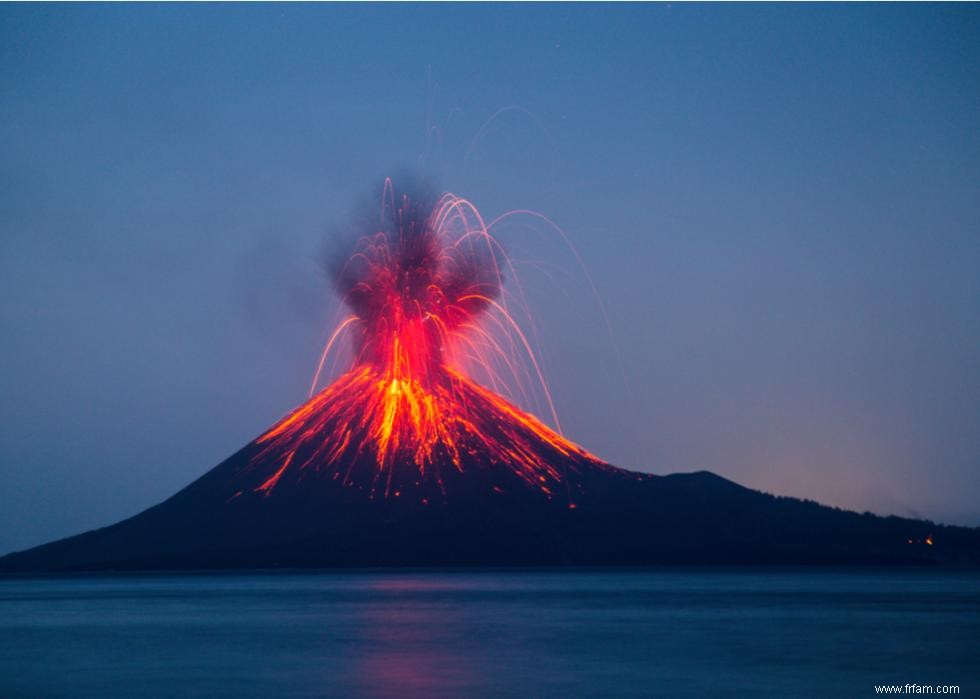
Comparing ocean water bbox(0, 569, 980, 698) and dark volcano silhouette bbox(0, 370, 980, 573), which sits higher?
dark volcano silhouette bbox(0, 370, 980, 573)

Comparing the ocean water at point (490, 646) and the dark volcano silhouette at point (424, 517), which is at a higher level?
the dark volcano silhouette at point (424, 517)

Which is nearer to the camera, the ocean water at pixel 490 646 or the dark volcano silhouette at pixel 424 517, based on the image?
the ocean water at pixel 490 646

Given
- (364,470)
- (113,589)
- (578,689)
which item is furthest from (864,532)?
(578,689)

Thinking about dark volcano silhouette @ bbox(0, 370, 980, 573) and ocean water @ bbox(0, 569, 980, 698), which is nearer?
ocean water @ bbox(0, 569, 980, 698)

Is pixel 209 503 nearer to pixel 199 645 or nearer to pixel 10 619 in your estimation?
pixel 10 619
